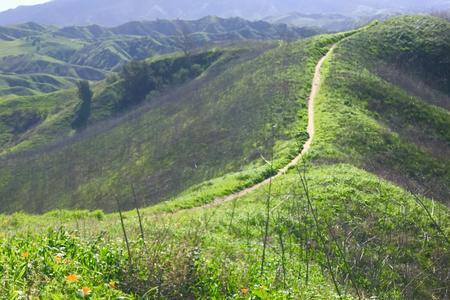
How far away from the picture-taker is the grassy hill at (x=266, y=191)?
7582 mm

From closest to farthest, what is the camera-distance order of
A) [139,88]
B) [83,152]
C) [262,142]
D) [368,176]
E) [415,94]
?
[368,176] → [262,142] → [415,94] → [83,152] → [139,88]

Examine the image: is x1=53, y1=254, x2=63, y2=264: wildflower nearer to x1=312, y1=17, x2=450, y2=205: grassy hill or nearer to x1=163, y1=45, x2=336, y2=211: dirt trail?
x1=163, y1=45, x2=336, y2=211: dirt trail

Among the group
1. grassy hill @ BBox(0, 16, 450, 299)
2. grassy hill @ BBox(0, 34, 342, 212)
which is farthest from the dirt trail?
grassy hill @ BBox(0, 34, 342, 212)

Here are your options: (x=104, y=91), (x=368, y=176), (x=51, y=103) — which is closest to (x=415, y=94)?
(x=368, y=176)

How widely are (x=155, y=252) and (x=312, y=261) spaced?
8340mm

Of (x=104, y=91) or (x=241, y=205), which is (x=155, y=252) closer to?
(x=241, y=205)

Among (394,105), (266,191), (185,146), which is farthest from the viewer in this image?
(185,146)

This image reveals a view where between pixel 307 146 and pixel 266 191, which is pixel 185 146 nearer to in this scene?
pixel 307 146

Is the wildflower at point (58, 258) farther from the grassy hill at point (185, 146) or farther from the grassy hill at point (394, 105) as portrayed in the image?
the grassy hill at point (185, 146)

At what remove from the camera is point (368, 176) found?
88.8 ft

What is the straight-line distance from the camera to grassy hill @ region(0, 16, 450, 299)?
758 cm

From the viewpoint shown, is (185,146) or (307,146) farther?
(185,146)

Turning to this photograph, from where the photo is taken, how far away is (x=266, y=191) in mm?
24734

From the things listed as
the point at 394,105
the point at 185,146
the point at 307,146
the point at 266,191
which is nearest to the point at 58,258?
the point at 266,191
